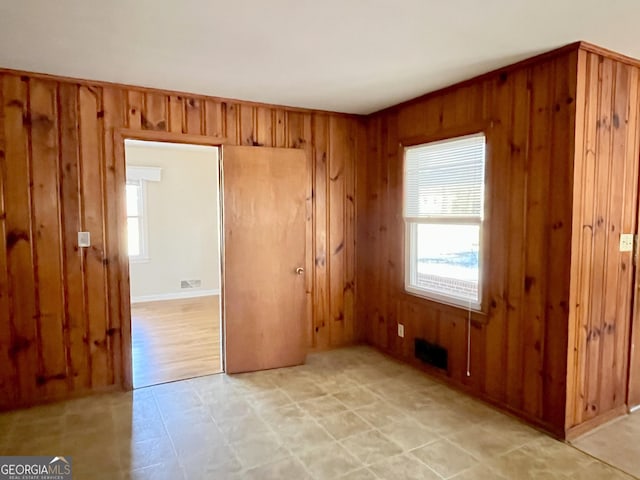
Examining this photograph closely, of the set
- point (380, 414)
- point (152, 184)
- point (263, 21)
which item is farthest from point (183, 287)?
point (263, 21)

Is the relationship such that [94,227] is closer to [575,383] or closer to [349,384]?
[349,384]

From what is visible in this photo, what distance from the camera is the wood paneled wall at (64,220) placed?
10.1 feet

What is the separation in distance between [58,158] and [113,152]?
39 centimetres

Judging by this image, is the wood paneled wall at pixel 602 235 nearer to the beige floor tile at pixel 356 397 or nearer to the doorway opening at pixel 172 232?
the beige floor tile at pixel 356 397

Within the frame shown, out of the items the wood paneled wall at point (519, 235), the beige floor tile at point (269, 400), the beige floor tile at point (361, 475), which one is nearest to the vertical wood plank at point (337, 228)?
the wood paneled wall at point (519, 235)

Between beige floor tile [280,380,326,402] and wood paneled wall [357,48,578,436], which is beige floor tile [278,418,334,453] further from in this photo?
wood paneled wall [357,48,578,436]

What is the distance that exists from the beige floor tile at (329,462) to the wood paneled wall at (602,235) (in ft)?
4.76

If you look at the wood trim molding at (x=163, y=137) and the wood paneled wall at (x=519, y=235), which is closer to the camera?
the wood paneled wall at (x=519, y=235)

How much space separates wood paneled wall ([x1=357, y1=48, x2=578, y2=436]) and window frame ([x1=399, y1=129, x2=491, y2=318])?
0.08 ft

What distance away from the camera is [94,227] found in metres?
3.33

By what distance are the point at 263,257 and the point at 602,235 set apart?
2.66m

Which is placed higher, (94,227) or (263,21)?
(263,21)

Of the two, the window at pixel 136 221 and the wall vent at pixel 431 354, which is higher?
the window at pixel 136 221

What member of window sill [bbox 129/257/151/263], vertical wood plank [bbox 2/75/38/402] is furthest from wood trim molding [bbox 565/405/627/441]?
window sill [bbox 129/257/151/263]
